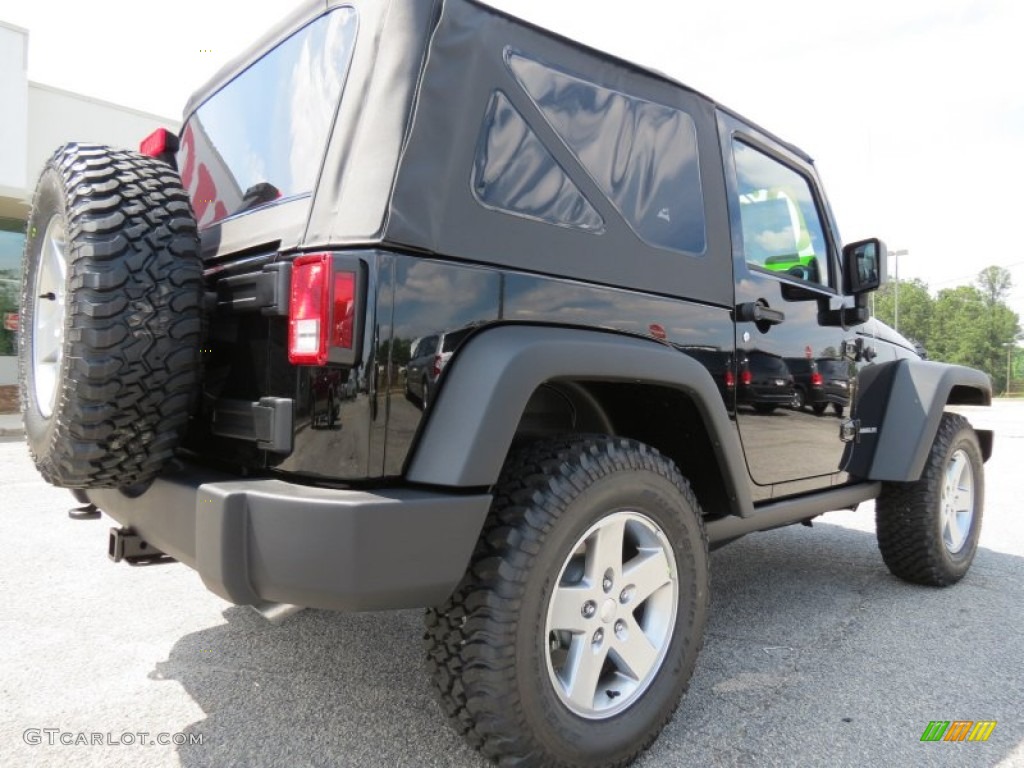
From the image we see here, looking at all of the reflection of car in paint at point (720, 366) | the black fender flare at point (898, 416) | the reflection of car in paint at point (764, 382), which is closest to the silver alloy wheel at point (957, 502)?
the black fender flare at point (898, 416)

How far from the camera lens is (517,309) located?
1878 millimetres

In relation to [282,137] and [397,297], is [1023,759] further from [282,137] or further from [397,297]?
[282,137]

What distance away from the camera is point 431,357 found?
171 cm

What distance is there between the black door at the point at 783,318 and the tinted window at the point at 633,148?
275 mm

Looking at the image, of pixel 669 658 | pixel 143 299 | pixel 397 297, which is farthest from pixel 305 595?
pixel 669 658

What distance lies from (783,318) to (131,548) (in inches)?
95.2

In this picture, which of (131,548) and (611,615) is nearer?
(611,615)

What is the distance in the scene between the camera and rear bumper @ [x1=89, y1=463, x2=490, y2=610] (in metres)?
1.55

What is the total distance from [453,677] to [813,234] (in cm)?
265

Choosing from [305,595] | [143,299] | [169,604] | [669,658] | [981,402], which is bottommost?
[169,604]

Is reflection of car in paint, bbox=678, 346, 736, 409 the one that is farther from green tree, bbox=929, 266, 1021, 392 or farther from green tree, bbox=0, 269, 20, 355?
green tree, bbox=929, 266, 1021, 392

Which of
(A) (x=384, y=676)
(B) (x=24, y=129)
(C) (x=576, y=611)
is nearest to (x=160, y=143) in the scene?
(A) (x=384, y=676)

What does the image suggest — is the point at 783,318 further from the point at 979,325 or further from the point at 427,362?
the point at 979,325

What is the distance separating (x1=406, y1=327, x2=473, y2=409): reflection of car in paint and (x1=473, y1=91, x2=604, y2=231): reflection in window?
0.40 meters
